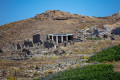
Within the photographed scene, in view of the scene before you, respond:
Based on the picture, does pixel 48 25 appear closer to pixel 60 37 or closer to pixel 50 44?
pixel 60 37

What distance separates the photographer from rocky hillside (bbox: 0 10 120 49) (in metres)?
53.8

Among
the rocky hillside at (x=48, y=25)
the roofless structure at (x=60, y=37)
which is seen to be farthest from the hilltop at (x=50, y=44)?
the roofless structure at (x=60, y=37)

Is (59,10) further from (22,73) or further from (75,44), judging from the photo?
(22,73)

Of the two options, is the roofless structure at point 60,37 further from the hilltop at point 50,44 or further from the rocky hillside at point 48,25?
the rocky hillside at point 48,25

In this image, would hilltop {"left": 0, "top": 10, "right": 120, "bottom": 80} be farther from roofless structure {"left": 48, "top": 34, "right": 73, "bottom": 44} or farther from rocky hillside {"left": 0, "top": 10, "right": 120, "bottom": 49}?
roofless structure {"left": 48, "top": 34, "right": 73, "bottom": 44}

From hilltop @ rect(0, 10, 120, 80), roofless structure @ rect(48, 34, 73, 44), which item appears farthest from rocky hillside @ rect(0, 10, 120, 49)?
roofless structure @ rect(48, 34, 73, 44)

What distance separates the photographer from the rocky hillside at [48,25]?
53834 mm

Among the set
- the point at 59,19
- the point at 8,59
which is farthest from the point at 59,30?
the point at 8,59

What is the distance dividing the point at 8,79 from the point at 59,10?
202 feet

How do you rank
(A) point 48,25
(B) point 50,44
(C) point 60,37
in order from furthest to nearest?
(A) point 48,25 → (C) point 60,37 → (B) point 50,44

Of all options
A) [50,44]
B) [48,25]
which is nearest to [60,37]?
[48,25]

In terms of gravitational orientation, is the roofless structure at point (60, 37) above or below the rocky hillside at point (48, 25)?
below

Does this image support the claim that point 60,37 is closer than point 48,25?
Yes

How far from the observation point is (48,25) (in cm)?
6062
